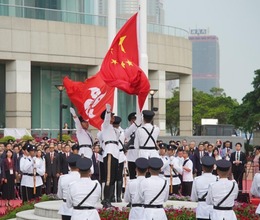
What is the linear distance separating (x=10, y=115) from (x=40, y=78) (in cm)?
402

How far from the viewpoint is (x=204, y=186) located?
1512 cm

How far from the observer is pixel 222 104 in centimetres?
9844

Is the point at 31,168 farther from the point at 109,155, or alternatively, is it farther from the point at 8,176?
the point at 109,155

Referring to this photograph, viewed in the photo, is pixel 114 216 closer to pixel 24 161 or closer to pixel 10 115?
pixel 24 161

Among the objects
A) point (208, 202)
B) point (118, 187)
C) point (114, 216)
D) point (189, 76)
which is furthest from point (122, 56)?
point (189, 76)

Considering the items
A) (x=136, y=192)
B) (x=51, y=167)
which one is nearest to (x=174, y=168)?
(x=51, y=167)

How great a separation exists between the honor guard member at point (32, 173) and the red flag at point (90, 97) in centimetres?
285

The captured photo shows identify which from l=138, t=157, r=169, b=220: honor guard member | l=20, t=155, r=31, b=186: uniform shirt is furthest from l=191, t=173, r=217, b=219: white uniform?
l=20, t=155, r=31, b=186: uniform shirt

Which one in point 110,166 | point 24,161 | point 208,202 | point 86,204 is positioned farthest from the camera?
point 24,161

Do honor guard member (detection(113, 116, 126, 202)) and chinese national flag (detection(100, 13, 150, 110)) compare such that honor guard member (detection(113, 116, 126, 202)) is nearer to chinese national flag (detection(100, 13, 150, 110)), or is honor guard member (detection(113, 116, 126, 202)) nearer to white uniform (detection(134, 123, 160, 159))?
chinese national flag (detection(100, 13, 150, 110))

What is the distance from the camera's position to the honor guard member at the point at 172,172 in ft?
80.3

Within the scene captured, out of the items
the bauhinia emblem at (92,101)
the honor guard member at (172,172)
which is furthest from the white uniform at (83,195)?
the honor guard member at (172,172)

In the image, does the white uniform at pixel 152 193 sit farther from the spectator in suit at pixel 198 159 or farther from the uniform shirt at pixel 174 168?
the spectator in suit at pixel 198 159

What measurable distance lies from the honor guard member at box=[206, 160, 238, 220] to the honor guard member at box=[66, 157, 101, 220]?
6.26ft
